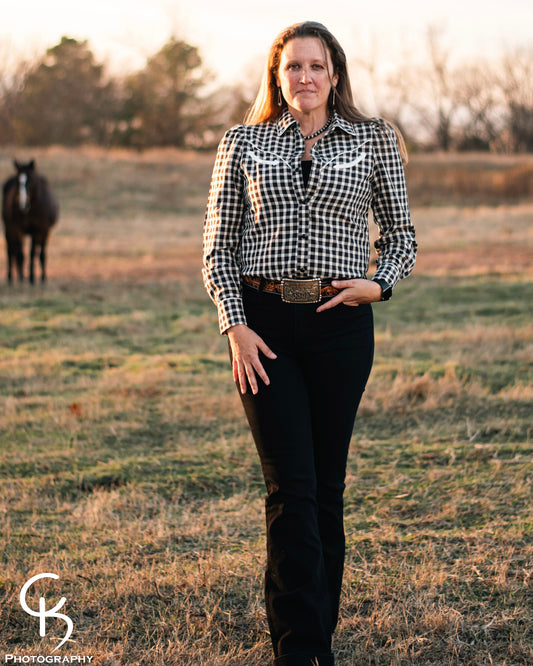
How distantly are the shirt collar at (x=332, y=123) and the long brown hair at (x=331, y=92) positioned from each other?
1.1 inches

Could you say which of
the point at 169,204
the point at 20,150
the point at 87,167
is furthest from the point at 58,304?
the point at 20,150

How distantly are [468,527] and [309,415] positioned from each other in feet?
5.73

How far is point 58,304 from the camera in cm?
1103

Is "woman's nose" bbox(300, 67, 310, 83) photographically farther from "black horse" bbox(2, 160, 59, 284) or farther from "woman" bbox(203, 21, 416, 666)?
"black horse" bbox(2, 160, 59, 284)

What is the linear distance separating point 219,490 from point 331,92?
2.54 metres

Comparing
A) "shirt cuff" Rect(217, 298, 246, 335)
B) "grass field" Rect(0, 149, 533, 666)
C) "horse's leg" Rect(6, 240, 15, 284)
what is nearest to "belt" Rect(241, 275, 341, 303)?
"shirt cuff" Rect(217, 298, 246, 335)

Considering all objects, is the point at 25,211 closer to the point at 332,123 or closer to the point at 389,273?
the point at 332,123

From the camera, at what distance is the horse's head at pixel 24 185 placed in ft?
41.1

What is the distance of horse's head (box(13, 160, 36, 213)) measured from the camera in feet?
41.1

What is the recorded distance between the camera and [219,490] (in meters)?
4.43

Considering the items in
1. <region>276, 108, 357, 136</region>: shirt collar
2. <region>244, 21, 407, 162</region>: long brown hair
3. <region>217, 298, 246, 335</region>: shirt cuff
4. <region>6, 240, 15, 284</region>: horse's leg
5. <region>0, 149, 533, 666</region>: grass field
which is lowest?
<region>0, 149, 533, 666</region>: grass field

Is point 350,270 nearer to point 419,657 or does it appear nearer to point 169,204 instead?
point 419,657

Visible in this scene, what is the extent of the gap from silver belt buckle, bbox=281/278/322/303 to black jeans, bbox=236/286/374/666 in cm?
2

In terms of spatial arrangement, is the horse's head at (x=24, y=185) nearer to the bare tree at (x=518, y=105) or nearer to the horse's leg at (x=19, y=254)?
the horse's leg at (x=19, y=254)
